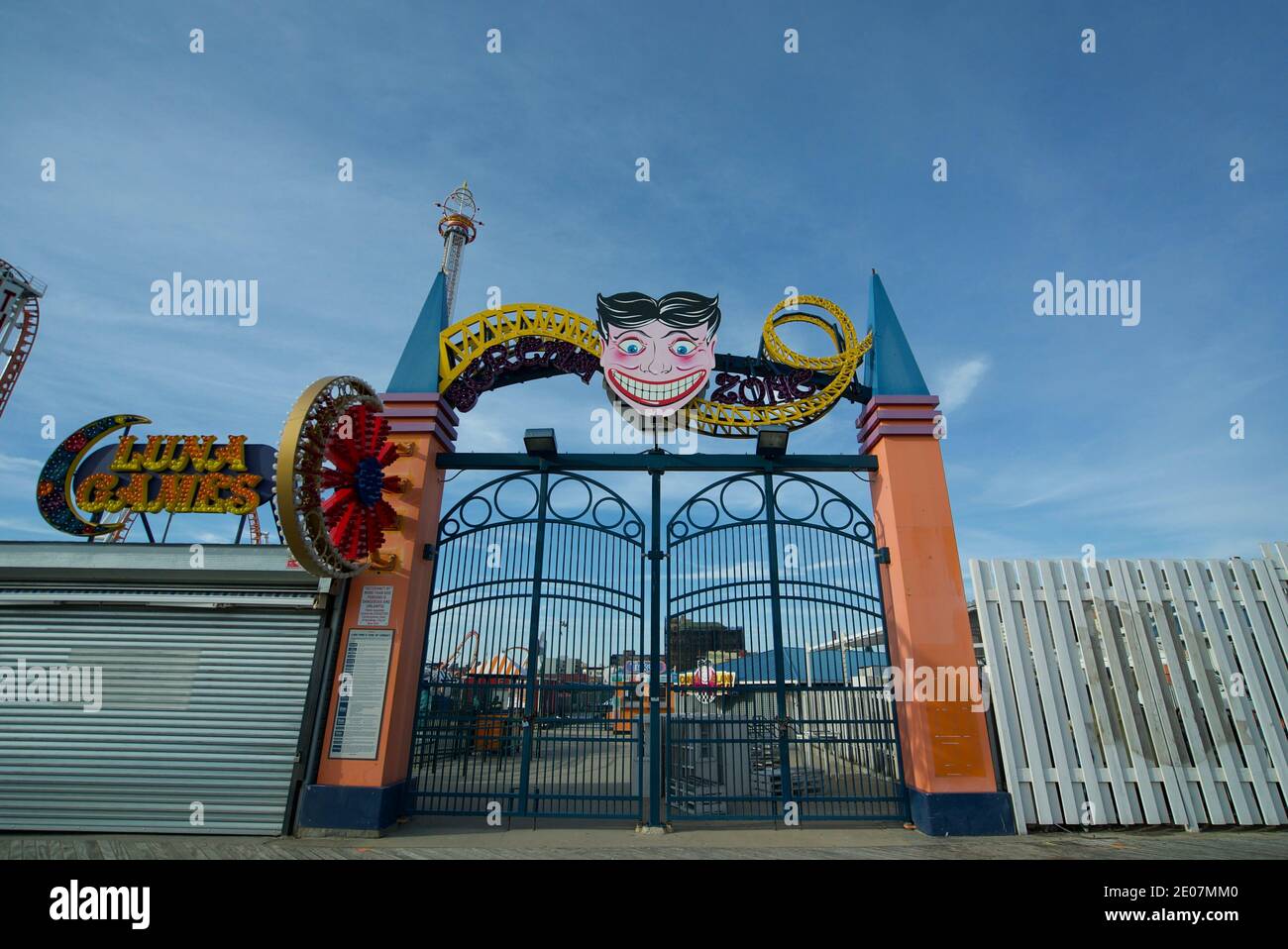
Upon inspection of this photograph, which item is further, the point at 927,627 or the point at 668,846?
the point at 927,627

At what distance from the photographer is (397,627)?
7082 millimetres

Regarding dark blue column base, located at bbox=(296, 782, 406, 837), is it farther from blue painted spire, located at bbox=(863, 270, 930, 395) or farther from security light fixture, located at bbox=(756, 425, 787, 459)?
blue painted spire, located at bbox=(863, 270, 930, 395)

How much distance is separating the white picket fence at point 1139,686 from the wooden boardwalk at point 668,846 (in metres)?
0.38

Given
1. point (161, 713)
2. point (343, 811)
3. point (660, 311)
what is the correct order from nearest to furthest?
point (343, 811) < point (161, 713) < point (660, 311)

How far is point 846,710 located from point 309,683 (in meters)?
6.67

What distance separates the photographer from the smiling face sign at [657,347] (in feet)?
27.1

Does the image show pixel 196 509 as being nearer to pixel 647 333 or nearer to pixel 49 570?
pixel 49 570

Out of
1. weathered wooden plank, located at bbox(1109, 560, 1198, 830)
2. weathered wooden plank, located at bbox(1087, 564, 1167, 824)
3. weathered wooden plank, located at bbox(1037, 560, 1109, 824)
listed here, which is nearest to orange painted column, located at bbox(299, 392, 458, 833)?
weathered wooden plank, located at bbox(1037, 560, 1109, 824)

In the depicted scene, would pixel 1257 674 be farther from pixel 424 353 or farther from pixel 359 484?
pixel 424 353

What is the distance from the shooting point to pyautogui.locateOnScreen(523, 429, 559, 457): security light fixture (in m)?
7.98

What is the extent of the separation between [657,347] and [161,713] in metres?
7.92

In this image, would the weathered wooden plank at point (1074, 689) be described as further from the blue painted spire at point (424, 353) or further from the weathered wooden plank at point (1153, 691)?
the blue painted spire at point (424, 353)

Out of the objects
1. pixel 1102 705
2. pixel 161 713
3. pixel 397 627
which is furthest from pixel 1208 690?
pixel 161 713

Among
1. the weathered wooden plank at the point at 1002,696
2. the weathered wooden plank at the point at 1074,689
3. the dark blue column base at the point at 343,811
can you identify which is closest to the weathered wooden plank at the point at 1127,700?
the weathered wooden plank at the point at 1074,689
